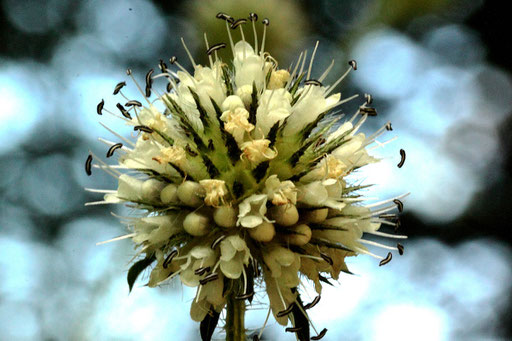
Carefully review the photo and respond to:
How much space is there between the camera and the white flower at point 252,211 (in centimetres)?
232

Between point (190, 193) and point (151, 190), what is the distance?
0.19m

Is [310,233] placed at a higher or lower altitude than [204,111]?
lower

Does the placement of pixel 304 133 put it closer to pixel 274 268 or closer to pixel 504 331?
pixel 274 268

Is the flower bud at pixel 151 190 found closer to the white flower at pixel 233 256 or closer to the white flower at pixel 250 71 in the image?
the white flower at pixel 233 256

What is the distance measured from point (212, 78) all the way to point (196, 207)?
579 millimetres

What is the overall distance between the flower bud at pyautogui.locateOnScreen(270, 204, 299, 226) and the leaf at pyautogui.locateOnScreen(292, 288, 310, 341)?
1.06 feet

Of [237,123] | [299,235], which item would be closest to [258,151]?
[237,123]

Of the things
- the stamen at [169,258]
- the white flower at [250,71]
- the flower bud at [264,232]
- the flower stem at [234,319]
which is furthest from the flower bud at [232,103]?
the flower stem at [234,319]

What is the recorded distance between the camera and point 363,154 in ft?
8.84

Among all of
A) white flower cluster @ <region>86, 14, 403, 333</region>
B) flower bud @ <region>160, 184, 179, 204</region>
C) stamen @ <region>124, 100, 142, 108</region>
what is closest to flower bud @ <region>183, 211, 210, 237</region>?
white flower cluster @ <region>86, 14, 403, 333</region>

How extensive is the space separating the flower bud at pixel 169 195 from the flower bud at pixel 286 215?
0.41 m

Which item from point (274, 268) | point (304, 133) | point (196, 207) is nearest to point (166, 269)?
point (196, 207)

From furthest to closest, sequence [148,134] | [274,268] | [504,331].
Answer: [504,331] < [148,134] < [274,268]

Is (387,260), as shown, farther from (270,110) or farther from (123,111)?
(123,111)
